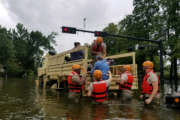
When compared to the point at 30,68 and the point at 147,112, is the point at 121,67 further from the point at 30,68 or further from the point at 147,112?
the point at 30,68

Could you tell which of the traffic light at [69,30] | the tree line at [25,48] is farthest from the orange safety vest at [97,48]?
the tree line at [25,48]

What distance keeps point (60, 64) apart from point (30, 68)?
5876 centimetres

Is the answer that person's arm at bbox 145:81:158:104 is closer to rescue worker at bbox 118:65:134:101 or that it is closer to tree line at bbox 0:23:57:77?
rescue worker at bbox 118:65:134:101

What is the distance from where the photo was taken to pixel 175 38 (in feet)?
91.6

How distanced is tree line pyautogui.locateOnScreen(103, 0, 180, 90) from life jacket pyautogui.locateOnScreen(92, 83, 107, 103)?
20.5m

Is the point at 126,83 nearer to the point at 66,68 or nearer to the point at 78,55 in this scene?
the point at 78,55

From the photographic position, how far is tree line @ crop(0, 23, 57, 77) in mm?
61400

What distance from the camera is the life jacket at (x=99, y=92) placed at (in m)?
5.80

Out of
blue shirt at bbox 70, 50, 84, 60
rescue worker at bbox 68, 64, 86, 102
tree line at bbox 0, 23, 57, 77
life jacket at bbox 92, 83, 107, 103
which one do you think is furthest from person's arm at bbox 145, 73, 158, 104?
tree line at bbox 0, 23, 57, 77

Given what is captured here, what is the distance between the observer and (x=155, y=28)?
30.2 m

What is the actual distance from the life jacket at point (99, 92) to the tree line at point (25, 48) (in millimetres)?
54597

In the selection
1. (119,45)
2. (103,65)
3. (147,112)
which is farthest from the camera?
(119,45)

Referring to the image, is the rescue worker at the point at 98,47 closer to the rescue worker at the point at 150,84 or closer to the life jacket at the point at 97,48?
the life jacket at the point at 97,48

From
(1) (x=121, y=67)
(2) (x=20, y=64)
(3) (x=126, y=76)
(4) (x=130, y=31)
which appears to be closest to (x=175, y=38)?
(4) (x=130, y=31)
